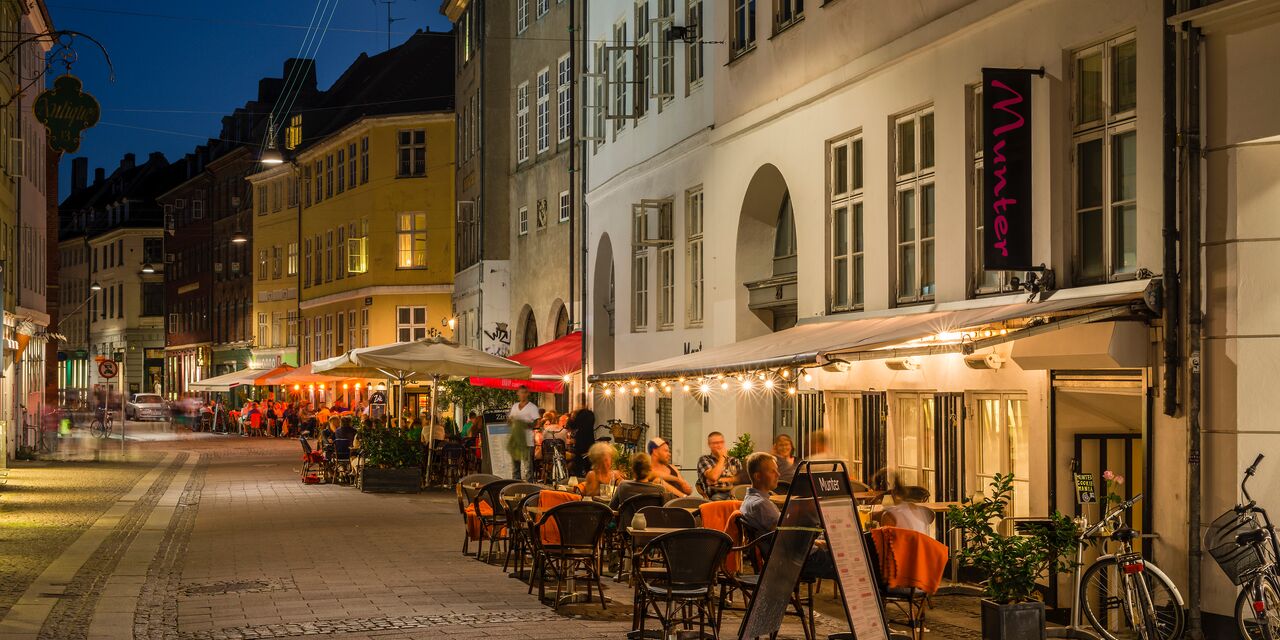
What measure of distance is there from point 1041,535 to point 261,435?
175ft

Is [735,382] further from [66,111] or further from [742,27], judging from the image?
[66,111]

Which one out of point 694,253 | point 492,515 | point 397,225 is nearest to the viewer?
point 492,515

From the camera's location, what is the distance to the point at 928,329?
1281 cm

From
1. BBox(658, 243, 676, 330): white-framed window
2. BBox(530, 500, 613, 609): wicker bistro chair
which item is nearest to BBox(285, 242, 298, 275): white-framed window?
BBox(658, 243, 676, 330): white-framed window

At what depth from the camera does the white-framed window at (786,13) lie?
65.4ft

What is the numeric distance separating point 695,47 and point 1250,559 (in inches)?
581

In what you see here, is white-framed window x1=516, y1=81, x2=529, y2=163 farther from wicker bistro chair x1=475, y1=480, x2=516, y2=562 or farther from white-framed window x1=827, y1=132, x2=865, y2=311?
wicker bistro chair x1=475, y1=480, x2=516, y2=562

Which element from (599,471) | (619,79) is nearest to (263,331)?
(619,79)

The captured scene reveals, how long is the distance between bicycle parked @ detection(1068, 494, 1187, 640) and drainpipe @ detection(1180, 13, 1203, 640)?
33 centimetres

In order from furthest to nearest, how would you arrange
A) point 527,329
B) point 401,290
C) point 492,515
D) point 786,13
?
point 401,290 → point 527,329 → point 786,13 → point 492,515

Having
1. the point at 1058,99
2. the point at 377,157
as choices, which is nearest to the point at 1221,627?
the point at 1058,99

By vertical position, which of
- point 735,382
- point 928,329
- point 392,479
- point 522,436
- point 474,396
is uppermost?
point 928,329

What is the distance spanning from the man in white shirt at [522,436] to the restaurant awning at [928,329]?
7692 mm

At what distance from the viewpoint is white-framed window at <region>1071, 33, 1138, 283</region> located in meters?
12.6
